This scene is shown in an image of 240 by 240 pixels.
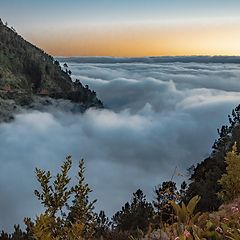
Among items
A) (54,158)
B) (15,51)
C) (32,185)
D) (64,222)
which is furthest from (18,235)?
(54,158)

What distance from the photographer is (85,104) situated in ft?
639

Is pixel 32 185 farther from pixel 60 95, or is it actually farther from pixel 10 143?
pixel 10 143

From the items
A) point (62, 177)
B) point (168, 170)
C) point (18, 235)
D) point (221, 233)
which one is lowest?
point (168, 170)

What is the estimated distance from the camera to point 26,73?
151 m

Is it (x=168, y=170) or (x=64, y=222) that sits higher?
(x=64, y=222)

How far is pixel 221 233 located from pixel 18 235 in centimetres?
900

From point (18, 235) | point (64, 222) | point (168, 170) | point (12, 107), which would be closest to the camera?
point (64, 222)

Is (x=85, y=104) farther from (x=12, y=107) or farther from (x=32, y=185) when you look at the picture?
(x=32, y=185)

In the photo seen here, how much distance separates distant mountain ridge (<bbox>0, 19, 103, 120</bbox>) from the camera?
14938 cm

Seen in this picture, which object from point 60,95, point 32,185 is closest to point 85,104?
point 60,95

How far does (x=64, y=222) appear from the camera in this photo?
4.75m

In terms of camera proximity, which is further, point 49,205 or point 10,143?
point 10,143

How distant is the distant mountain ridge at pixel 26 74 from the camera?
490 ft

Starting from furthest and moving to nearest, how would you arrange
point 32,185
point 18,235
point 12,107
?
point 12,107 → point 32,185 → point 18,235
